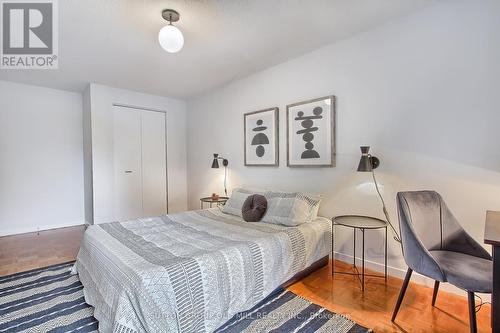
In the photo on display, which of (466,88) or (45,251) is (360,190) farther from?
(45,251)

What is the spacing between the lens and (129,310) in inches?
52.8

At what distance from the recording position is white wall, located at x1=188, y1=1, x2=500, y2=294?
6.13 feet

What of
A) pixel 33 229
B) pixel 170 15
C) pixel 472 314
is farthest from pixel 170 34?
pixel 33 229

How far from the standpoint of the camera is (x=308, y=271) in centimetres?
240

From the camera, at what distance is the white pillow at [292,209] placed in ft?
8.12

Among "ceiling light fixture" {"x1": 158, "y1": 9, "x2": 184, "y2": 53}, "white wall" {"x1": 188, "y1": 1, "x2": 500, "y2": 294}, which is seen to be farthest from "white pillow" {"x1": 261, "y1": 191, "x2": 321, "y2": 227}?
"ceiling light fixture" {"x1": 158, "y1": 9, "x2": 184, "y2": 53}

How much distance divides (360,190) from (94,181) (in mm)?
3894

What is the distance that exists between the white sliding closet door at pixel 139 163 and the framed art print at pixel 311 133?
280cm

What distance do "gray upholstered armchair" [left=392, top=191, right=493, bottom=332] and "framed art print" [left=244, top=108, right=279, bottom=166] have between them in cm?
179

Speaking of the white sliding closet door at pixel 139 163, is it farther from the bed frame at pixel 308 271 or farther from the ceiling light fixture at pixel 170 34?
the bed frame at pixel 308 271

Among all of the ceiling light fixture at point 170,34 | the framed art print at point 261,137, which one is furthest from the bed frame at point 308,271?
the ceiling light fixture at point 170,34

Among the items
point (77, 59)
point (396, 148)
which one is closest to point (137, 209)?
point (77, 59)

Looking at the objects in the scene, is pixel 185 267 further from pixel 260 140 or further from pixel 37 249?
pixel 37 249

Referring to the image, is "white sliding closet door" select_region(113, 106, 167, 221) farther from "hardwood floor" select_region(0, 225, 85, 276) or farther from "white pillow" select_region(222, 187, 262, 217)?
"white pillow" select_region(222, 187, 262, 217)
